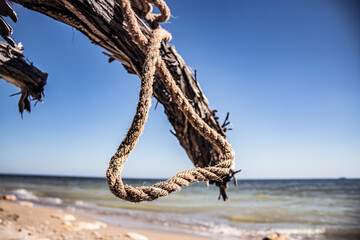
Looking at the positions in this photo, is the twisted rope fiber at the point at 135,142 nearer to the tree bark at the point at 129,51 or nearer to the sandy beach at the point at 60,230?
the tree bark at the point at 129,51

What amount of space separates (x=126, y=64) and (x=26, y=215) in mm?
5727

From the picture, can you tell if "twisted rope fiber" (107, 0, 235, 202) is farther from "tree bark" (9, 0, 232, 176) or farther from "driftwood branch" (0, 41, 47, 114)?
"driftwood branch" (0, 41, 47, 114)

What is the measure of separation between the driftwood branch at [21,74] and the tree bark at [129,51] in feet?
2.49

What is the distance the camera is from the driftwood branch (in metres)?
1.83

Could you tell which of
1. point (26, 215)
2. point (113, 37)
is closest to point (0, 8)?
point (113, 37)

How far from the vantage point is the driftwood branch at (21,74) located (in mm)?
1833

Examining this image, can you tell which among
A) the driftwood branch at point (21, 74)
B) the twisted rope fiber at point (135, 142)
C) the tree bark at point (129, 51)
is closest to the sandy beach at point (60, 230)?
the driftwood branch at point (21, 74)

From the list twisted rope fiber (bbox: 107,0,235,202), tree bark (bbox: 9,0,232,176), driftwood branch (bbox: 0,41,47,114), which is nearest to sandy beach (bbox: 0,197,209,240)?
driftwood branch (bbox: 0,41,47,114)

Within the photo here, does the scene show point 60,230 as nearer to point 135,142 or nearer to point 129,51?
point 129,51

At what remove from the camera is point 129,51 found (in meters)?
1.58

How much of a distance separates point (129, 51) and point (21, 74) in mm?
1170

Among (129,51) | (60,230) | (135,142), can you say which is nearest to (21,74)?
(129,51)

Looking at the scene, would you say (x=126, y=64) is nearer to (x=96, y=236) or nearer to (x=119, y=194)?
(x=119, y=194)

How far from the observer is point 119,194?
33.5 inches
